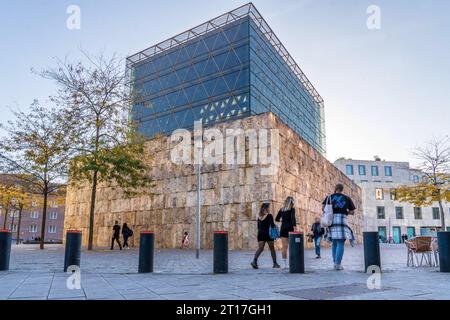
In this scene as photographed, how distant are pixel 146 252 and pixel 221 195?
1101 centimetres

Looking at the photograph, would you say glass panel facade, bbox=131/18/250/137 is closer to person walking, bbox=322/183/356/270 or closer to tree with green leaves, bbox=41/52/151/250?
tree with green leaves, bbox=41/52/151/250

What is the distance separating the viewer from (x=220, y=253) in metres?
7.57

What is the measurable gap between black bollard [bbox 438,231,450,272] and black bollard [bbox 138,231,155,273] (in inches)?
233

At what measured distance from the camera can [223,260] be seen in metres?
7.52

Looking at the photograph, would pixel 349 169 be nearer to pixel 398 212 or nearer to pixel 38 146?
pixel 398 212

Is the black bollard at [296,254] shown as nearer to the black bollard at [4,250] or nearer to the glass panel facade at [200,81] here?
A: the black bollard at [4,250]

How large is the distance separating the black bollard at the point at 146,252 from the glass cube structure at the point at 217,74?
75.4ft

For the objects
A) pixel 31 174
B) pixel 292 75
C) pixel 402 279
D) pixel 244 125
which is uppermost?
pixel 292 75

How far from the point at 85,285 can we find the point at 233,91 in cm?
2904

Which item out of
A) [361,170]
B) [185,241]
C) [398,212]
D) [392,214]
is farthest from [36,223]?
[398,212]

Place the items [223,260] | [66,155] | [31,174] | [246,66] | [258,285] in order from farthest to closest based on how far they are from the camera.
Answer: [246,66]
[31,174]
[66,155]
[223,260]
[258,285]
